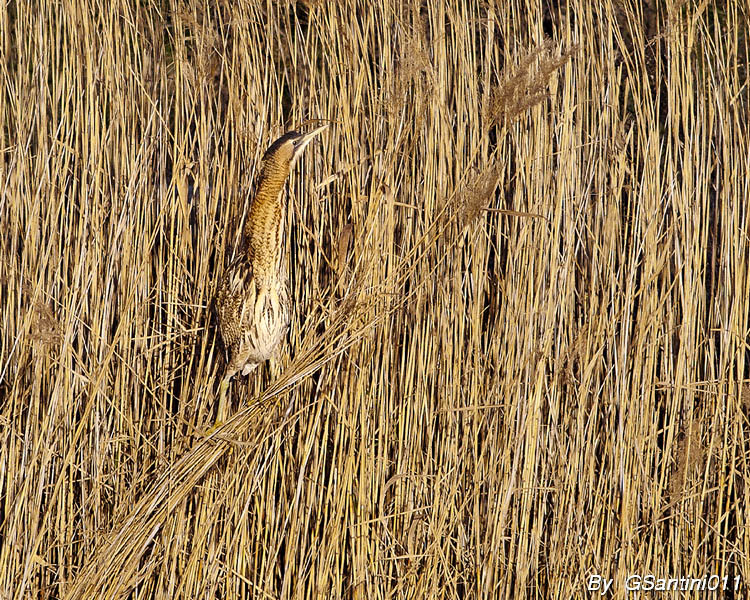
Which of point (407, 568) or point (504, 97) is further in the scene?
point (407, 568)

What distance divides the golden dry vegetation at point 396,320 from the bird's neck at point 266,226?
122mm

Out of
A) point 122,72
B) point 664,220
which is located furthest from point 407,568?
point 122,72

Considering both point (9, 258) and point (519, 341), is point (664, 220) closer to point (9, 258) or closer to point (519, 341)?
point (519, 341)

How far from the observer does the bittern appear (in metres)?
1.68

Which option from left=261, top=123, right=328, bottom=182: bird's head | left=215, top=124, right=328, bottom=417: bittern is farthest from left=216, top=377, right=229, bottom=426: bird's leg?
left=261, top=123, right=328, bottom=182: bird's head

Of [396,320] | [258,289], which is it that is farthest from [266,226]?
[396,320]

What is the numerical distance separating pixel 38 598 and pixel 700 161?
1690 mm

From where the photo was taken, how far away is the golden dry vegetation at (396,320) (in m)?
1.73

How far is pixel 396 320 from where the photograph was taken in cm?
179

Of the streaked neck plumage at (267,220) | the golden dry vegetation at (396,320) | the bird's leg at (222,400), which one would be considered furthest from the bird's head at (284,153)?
the bird's leg at (222,400)

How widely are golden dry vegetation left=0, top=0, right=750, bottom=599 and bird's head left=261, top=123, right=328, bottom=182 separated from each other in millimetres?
177

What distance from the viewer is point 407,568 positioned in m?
1.81

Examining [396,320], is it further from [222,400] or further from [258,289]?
[222,400]

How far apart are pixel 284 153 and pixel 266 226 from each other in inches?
6.7
